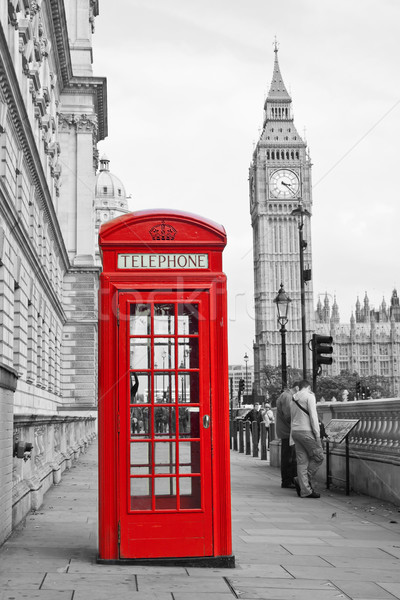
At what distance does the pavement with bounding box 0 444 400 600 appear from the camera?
19.6 ft

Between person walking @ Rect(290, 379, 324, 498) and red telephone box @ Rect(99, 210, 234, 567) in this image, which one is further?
person walking @ Rect(290, 379, 324, 498)

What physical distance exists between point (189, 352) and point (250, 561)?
1.73 metres

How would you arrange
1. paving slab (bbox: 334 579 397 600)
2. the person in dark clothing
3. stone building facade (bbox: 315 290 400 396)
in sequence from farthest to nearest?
stone building facade (bbox: 315 290 400 396) → the person in dark clothing → paving slab (bbox: 334 579 397 600)

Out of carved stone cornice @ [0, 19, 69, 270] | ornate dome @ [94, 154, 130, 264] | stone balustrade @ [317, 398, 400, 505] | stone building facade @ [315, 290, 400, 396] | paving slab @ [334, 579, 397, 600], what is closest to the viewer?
paving slab @ [334, 579, 397, 600]

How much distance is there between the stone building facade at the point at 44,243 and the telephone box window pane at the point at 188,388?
163 centimetres

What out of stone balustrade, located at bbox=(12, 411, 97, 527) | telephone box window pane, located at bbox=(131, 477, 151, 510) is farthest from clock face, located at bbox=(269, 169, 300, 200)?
telephone box window pane, located at bbox=(131, 477, 151, 510)

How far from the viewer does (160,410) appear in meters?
6.95

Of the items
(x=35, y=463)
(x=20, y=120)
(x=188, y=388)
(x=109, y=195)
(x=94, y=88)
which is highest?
(x=109, y=195)

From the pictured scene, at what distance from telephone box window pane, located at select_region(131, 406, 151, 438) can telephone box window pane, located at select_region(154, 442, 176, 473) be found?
0.14m

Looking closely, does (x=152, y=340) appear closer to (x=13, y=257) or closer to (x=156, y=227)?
(x=156, y=227)

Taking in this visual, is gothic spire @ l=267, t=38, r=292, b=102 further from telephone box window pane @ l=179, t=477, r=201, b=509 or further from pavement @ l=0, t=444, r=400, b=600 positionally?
telephone box window pane @ l=179, t=477, r=201, b=509

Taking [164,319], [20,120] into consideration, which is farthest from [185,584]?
[20,120]

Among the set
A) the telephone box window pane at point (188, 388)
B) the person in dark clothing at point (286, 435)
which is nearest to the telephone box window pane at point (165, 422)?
the telephone box window pane at point (188, 388)

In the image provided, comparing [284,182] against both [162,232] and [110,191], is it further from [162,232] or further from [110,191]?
[162,232]
